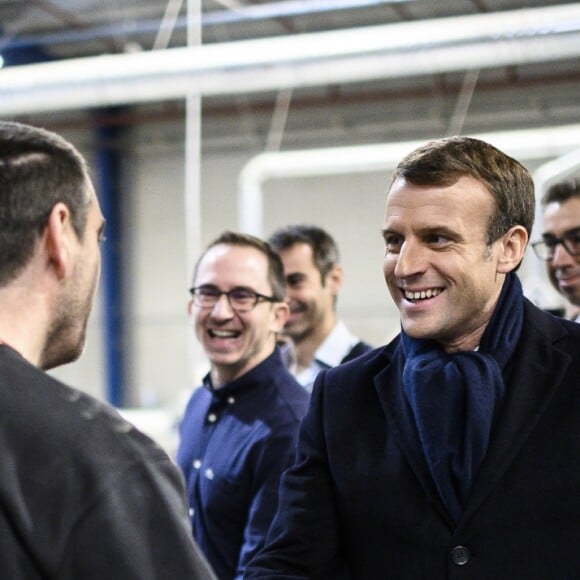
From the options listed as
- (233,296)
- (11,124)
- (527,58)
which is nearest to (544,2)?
(527,58)

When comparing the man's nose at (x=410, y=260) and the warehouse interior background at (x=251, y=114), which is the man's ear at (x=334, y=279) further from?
the man's nose at (x=410, y=260)

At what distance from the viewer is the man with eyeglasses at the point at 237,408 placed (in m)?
2.21

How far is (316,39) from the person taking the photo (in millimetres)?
4391

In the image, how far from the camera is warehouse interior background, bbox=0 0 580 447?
14.4 feet

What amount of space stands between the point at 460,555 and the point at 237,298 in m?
1.25

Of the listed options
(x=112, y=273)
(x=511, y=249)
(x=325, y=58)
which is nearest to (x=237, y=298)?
(x=511, y=249)

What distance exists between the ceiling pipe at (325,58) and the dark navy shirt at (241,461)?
7.54ft

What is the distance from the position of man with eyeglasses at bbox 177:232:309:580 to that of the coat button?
2.23 ft

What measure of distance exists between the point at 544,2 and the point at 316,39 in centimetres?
351

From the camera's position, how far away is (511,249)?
1.64m

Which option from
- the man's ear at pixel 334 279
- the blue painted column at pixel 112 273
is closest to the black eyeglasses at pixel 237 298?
the man's ear at pixel 334 279

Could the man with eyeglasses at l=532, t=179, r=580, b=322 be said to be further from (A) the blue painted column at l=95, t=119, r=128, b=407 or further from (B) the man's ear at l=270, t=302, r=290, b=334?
(A) the blue painted column at l=95, t=119, r=128, b=407

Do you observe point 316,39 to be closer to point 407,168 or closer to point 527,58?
point 527,58

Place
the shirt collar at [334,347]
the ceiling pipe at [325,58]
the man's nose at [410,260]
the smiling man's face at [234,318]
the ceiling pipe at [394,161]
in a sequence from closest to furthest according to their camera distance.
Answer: the man's nose at [410,260] < the smiling man's face at [234,318] < the shirt collar at [334,347] < the ceiling pipe at [325,58] < the ceiling pipe at [394,161]
